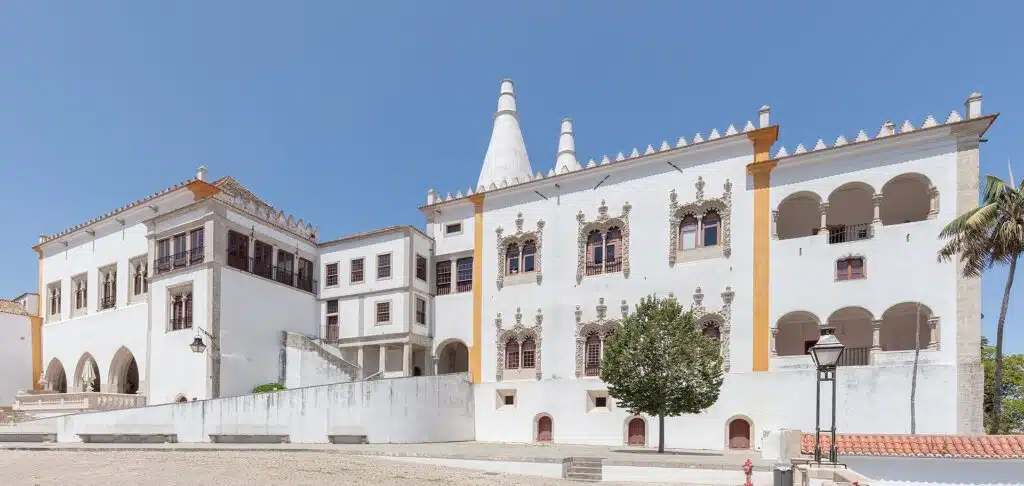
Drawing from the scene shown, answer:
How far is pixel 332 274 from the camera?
3644 centimetres

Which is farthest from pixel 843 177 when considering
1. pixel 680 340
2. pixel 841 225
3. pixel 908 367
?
pixel 680 340

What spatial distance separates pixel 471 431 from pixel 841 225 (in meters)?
19.0

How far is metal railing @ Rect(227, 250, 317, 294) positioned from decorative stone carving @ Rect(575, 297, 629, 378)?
15128mm

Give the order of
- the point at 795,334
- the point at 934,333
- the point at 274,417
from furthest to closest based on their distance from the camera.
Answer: the point at 795,334 → the point at 274,417 → the point at 934,333

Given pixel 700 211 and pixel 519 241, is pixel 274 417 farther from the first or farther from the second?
pixel 700 211

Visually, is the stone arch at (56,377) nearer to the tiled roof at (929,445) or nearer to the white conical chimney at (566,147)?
the white conical chimney at (566,147)

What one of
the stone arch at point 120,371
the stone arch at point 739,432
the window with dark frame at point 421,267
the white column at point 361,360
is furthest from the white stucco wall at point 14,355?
the stone arch at point 739,432

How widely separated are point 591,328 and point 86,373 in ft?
91.2

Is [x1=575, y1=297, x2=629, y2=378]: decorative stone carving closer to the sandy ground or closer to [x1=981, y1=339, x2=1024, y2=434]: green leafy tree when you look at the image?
the sandy ground

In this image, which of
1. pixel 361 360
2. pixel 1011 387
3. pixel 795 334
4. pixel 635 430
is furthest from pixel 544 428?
pixel 1011 387

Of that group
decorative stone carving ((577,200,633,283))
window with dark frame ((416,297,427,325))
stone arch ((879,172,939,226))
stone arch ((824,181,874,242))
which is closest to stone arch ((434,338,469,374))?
window with dark frame ((416,297,427,325))

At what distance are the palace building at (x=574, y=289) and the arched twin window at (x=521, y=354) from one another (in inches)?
4.9

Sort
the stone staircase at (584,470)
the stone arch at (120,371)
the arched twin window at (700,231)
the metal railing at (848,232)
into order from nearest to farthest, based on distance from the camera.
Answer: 1. the stone staircase at (584,470)
2. the metal railing at (848,232)
3. the arched twin window at (700,231)
4. the stone arch at (120,371)

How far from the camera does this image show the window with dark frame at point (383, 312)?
3407 cm
